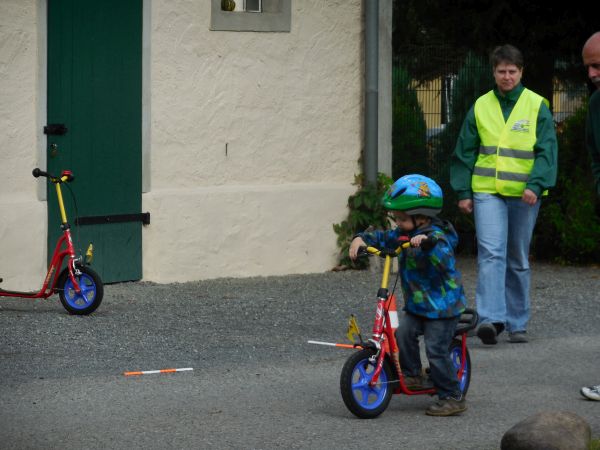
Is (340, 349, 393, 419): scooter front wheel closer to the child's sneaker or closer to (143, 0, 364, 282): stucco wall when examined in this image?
the child's sneaker

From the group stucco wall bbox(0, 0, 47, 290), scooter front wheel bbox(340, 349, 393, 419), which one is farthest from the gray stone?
stucco wall bbox(0, 0, 47, 290)

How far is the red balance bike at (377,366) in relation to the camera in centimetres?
682

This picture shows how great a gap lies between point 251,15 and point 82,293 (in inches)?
134

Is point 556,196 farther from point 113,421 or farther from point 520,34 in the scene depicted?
point 113,421

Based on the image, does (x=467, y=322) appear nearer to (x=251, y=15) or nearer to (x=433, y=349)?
(x=433, y=349)

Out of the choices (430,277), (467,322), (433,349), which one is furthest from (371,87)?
(433,349)

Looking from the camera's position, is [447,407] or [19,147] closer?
[447,407]

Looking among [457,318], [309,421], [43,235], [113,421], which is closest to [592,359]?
[457,318]

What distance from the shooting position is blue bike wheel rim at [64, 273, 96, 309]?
9.85 metres

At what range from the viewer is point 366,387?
6.91 meters

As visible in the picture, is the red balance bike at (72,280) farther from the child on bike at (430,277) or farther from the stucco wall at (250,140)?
the child on bike at (430,277)

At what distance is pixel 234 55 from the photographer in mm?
12023

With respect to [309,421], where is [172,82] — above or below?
above

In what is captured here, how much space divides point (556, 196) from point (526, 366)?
5733mm
